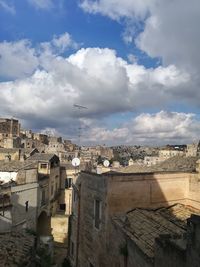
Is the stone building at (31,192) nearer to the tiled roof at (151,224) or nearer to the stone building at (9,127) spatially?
the tiled roof at (151,224)

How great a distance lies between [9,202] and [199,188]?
1808 centimetres

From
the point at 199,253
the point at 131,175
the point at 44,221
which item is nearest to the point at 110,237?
the point at 131,175

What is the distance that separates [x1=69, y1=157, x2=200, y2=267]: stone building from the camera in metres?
13.4

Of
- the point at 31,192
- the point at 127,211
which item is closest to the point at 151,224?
the point at 127,211

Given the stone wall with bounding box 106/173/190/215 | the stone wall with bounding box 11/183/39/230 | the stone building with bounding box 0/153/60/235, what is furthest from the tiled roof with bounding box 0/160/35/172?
the stone wall with bounding box 106/173/190/215

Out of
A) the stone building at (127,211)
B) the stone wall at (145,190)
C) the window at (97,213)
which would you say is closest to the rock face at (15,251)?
→ the stone building at (127,211)

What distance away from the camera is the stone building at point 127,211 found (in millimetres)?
13438

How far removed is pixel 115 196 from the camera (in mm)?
16109

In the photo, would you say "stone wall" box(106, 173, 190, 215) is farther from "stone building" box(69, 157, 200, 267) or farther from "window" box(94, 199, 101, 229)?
"window" box(94, 199, 101, 229)

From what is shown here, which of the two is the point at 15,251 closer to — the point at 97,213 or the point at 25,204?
the point at 97,213

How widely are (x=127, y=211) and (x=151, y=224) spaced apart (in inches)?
89.1

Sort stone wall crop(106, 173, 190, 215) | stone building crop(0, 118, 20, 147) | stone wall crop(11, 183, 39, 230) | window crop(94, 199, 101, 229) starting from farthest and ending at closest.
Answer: stone building crop(0, 118, 20, 147), stone wall crop(11, 183, 39, 230), window crop(94, 199, 101, 229), stone wall crop(106, 173, 190, 215)

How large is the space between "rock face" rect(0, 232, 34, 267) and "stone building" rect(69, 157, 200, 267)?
317 cm

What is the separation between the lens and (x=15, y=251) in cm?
1611
